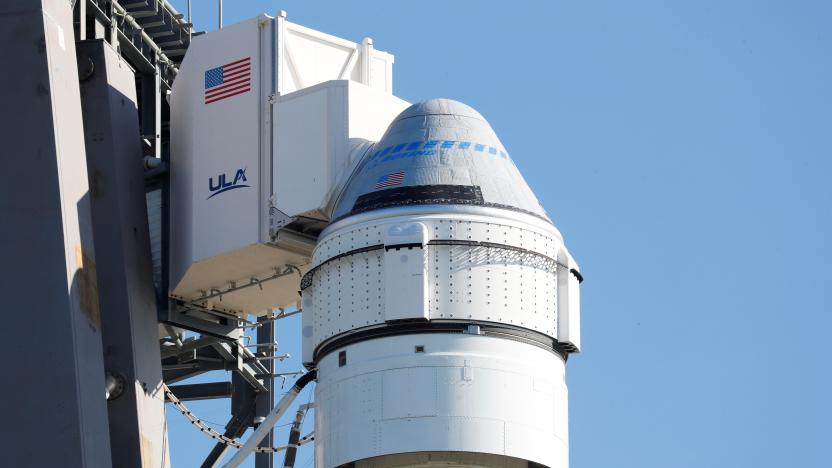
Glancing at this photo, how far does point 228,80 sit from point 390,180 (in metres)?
4.53

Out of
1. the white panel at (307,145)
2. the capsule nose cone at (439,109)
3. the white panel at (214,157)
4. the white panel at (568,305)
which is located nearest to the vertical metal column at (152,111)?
the white panel at (214,157)

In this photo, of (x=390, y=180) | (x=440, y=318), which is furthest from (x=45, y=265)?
(x=390, y=180)

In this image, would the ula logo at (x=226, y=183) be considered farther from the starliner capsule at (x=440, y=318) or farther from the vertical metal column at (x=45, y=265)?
the vertical metal column at (x=45, y=265)

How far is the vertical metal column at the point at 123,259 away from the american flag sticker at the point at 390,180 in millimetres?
4490

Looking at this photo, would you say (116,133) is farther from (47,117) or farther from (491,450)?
(491,450)

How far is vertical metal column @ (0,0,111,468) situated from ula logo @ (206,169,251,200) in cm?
483

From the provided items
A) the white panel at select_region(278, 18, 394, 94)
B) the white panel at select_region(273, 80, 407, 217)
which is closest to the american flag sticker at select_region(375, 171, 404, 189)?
the white panel at select_region(273, 80, 407, 217)

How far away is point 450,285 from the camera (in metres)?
24.0

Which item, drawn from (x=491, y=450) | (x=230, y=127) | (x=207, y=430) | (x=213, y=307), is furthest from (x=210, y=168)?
(x=491, y=450)

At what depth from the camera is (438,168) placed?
25234 mm

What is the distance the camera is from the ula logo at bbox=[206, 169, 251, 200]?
27578 mm

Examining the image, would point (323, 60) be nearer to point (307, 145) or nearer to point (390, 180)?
point (307, 145)

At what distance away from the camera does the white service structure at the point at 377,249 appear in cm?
2345

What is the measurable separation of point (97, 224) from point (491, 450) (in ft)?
25.5
